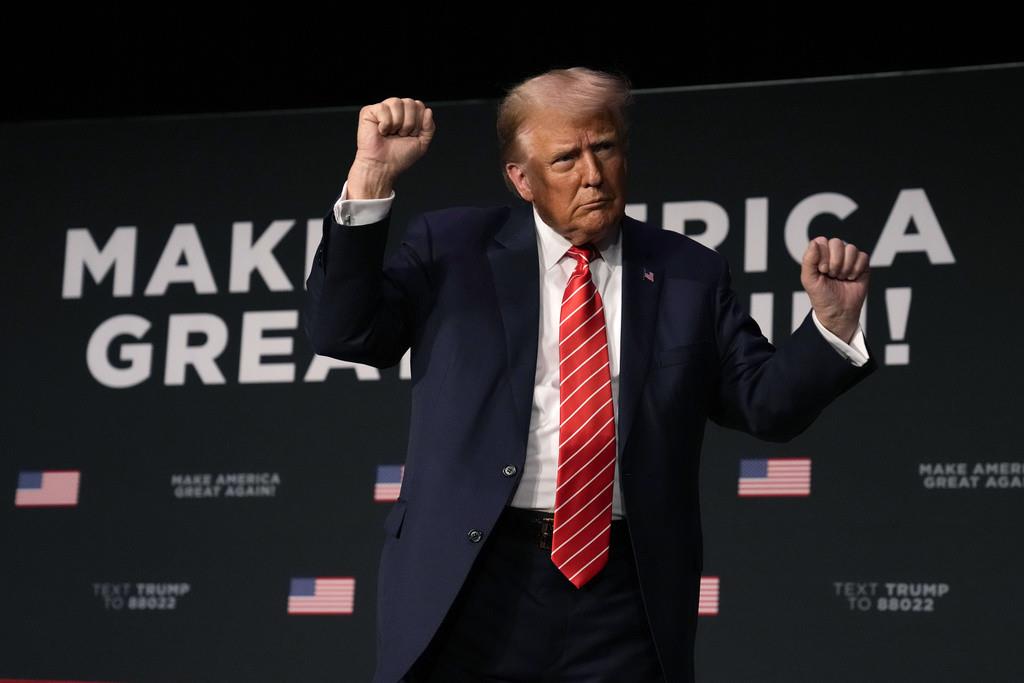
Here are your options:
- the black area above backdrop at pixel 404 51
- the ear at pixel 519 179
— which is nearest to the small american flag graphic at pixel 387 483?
the black area above backdrop at pixel 404 51

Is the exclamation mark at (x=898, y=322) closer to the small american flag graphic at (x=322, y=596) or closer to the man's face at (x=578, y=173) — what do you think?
the small american flag graphic at (x=322, y=596)

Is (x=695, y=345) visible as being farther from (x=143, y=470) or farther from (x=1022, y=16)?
(x=143, y=470)

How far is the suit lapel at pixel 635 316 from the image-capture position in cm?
204

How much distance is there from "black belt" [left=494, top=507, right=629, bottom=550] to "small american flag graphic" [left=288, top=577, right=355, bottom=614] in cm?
248

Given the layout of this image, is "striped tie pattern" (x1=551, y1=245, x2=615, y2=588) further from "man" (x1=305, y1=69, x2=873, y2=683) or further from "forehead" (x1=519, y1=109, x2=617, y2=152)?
"forehead" (x1=519, y1=109, x2=617, y2=152)

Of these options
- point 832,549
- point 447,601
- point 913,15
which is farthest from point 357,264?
point 913,15

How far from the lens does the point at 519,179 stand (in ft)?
7.48

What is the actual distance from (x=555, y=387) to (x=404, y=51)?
2.80 m

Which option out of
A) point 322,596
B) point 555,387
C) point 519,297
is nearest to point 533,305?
point 519,297

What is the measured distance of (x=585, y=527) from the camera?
1.93 meters

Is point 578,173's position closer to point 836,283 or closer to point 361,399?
point 836,283

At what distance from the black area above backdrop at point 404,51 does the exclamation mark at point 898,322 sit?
0.70 metres

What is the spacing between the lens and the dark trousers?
1938mm

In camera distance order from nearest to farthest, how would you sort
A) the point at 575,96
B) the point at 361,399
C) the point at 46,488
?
the point at 575,96, the point at 361,399, the point at 46,488
